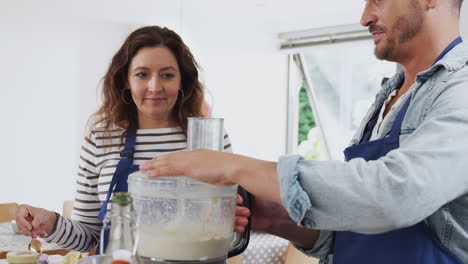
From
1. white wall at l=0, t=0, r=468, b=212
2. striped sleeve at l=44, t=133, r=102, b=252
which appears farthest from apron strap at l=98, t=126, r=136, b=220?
white wall at l=0, t=0, r=468, b=212

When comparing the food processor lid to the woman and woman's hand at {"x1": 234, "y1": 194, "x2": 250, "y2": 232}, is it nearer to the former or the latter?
woman's hand at {"x1": 234, "y1": 194, "x2": 250, "y2": 232}

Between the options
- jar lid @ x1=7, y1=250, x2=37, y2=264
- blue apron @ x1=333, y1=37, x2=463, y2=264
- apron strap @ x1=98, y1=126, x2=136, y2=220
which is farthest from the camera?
apron strap @ x1=98, y1=126, x2=136, y2=220

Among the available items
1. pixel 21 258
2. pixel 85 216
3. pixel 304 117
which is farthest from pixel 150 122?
pixel 304 117

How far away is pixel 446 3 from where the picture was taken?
1053 mm

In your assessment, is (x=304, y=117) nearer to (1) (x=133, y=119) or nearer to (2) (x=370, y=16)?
(1) (x=133, y=119)

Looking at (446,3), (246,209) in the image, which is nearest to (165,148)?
(246,209)

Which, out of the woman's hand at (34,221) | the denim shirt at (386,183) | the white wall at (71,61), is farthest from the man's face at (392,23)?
the white wall at (71,61)

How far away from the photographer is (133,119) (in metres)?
1.80

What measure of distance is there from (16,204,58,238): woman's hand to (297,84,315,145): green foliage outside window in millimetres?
5378

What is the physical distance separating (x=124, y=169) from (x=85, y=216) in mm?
194

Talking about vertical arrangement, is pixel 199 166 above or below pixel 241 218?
above

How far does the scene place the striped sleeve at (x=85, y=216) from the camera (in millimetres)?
1484

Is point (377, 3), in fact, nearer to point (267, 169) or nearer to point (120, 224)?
point (267, 169)

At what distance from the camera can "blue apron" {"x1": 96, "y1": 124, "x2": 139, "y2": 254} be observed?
4.80ft
